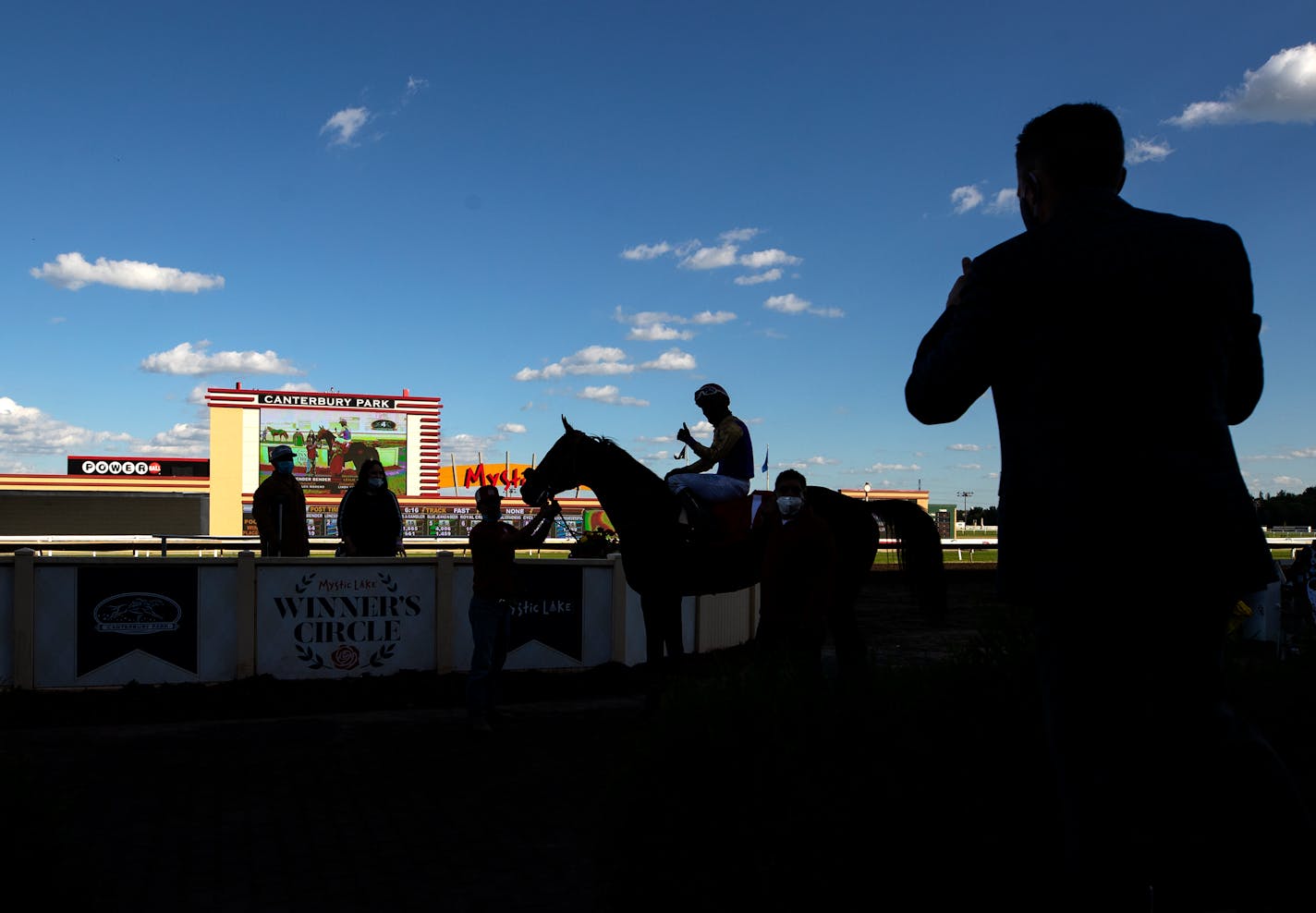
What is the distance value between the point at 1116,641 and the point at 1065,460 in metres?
0.34

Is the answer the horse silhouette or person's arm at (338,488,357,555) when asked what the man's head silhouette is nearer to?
the horse silhouette

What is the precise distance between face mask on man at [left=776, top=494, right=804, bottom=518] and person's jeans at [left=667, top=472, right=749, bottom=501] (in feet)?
2.32

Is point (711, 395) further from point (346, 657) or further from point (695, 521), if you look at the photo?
point (346, 657)

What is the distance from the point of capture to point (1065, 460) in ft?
6.38

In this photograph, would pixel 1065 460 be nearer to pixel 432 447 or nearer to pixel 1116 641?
pixel 1116 641

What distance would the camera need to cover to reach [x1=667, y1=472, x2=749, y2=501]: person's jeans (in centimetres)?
887

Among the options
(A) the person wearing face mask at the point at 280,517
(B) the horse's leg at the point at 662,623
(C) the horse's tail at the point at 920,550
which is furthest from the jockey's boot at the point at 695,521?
(A) the person wearing face mask at the point at 280,517

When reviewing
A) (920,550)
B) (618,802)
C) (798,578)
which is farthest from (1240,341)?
(920,550)

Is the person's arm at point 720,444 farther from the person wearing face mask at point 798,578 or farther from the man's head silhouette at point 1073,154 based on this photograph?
the man's head silhouette at point 1073,154

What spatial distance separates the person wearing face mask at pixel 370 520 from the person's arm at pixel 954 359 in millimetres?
10445

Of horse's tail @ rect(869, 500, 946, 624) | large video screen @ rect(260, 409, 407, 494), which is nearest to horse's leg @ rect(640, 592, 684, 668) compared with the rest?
horse's tail @ rect(869, 500, 946, 624)

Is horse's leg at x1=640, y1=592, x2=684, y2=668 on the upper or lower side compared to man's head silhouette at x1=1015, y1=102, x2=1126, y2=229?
lower

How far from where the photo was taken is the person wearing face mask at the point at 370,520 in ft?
39.6

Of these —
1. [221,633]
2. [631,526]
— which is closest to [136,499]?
[221,633]
